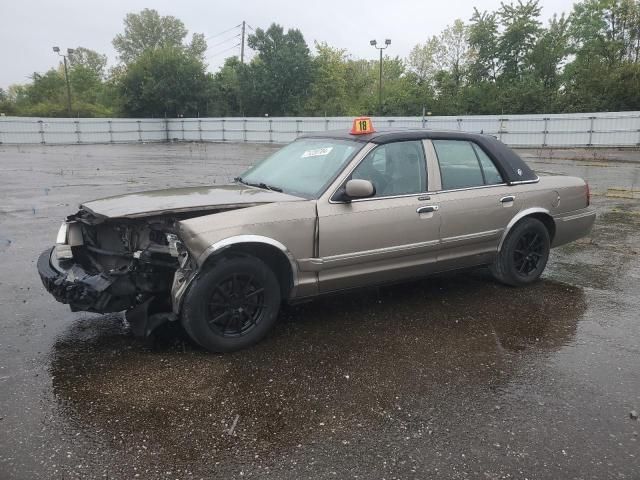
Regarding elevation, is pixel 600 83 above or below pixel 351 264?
above

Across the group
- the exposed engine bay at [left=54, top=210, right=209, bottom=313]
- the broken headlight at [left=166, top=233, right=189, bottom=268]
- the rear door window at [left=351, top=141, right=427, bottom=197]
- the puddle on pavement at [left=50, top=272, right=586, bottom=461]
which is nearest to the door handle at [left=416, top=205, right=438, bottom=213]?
the rear door window at [left=351, top=141, right=427, bottom=197]

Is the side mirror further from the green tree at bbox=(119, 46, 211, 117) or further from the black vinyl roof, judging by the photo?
the green tree at bbox=(119, 46, 211, 117)

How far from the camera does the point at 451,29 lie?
5547 centimetres

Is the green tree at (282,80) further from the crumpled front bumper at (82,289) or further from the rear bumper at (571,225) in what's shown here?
the crumpled front bumper at (82,289)

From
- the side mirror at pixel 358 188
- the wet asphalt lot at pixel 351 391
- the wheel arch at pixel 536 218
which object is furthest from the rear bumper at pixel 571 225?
the side mirror at pixel 358 188

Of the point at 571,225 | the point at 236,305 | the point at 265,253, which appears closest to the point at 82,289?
the point at 236,305

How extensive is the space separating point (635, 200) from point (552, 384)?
922cm

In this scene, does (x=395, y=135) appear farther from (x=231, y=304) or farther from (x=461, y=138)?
(x=231, y=304)

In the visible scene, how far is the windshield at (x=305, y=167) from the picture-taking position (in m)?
4.36

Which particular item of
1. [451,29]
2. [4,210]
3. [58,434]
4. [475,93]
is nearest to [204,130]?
[475,93]

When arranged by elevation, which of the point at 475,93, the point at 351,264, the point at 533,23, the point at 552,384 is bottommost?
the point at 552,384

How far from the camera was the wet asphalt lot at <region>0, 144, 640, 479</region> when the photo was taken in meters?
2.66

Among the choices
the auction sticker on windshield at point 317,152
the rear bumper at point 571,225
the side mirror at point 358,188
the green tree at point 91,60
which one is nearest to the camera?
the side mirror at point 358,188

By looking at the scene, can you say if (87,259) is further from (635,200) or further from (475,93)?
(475,93)
